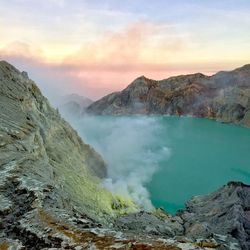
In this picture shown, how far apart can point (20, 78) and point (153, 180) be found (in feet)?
115

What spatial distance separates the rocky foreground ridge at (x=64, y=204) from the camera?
1198 cm

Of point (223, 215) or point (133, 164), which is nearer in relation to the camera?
point (223, 215)

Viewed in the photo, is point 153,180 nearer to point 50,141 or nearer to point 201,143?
point 50,141

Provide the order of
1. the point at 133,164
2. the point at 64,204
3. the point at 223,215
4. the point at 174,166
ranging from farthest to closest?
the point at 174,166 → the point at 133,164 → the point at 223,215 → the point at 64,204

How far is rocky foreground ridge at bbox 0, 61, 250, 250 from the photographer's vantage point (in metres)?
12.0

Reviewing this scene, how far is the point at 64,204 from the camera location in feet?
53.5

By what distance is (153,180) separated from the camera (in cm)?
6438

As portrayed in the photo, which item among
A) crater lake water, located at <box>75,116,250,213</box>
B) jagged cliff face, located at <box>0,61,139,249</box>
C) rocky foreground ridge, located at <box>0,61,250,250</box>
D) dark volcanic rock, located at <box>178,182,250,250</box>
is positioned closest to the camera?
rocky foreground ridge, located at <box>0,61,250,250</box>

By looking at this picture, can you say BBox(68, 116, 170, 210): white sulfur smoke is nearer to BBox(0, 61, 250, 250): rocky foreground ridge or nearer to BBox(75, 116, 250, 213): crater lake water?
BBox(75, 116, 250, 213): crater lake water

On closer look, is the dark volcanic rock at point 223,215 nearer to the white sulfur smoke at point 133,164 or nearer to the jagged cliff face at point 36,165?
the jagged cliff face at point 36,165

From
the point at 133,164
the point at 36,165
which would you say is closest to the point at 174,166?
the point at 133,164

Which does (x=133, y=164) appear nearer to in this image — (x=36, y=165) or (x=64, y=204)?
(x=36, y=165)

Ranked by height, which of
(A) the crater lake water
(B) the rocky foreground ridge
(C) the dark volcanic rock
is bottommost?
(A) the crater lake water

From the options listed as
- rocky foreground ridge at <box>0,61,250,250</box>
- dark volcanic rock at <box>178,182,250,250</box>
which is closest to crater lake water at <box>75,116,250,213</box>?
dark volcanic rock at <box>178,182,250,250</box>
